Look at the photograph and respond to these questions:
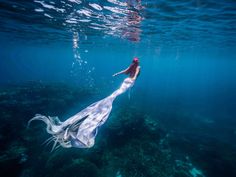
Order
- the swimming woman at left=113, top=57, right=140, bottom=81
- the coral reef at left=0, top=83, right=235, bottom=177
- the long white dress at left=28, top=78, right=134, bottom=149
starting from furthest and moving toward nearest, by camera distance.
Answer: the coral reef at left=0, top=83, right=235, bottom=177 → the swimming woman at left=113, top=57, right=140, bottom=81 → the long white dress at left=28, top=78, right=134, bottom=149

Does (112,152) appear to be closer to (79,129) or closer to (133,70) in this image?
(133,70)

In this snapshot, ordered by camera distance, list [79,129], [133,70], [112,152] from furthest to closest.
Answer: [112,152] → [133,70] → [79,129]

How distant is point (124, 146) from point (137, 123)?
8.58 feet

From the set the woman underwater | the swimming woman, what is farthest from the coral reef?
the swimming woman

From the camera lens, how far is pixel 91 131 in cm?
485

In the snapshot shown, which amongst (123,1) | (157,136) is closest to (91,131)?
(123,1)

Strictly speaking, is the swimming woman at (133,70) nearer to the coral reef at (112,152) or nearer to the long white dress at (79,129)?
the long white dress at (79,129)

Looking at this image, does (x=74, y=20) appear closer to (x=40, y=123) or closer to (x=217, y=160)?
(x=40, y=123)

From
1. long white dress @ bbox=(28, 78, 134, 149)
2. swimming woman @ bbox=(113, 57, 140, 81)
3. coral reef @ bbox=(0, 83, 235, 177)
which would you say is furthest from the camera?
coral reef @ bbox=(0, 83, 235, 177)

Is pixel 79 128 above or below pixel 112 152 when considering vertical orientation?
above

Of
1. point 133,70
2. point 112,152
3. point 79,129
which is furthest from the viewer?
point 112,152

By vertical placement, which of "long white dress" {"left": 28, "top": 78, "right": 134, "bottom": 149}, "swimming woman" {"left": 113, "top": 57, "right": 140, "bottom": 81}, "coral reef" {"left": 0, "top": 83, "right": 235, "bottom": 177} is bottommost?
"coral reef" {"left": 0, "top": 83, "right": 235, "bottom": 177}

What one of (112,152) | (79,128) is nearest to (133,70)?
(79,128)

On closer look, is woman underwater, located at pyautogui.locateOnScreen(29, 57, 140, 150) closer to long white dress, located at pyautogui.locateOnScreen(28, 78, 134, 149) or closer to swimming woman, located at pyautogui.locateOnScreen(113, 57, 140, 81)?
long white dress, located at pyautogui.locateOnScreen(28, 78, 134, 149)
